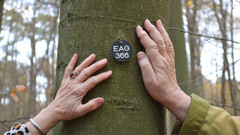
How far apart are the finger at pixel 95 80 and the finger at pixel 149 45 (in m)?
0.27

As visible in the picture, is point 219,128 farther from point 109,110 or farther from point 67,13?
point 67,13

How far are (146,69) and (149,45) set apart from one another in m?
0.15

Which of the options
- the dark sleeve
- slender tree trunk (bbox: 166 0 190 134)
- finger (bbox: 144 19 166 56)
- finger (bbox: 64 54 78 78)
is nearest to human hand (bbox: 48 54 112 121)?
finger (bbox: 64 54 78 78)

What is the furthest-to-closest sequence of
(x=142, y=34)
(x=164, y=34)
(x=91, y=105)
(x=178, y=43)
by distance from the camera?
→ (x=178, y=43)
(x=164, y=34)
(x=142, y=34)
(x=91, y=105)

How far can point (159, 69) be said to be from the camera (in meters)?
1.40

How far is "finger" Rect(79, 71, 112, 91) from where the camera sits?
1308 millimetres

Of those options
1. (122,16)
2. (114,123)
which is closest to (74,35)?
(122,16)

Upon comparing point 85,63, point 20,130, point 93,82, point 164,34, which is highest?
point 164,34

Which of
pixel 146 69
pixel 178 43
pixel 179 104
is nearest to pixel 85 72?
pixel 146 69

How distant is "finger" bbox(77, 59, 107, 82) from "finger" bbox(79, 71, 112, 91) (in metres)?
0.04

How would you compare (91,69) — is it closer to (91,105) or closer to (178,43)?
(91,105)

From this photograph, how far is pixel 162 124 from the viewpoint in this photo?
150cm

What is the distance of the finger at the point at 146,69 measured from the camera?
4.47 ft

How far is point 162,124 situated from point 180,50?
294cm
